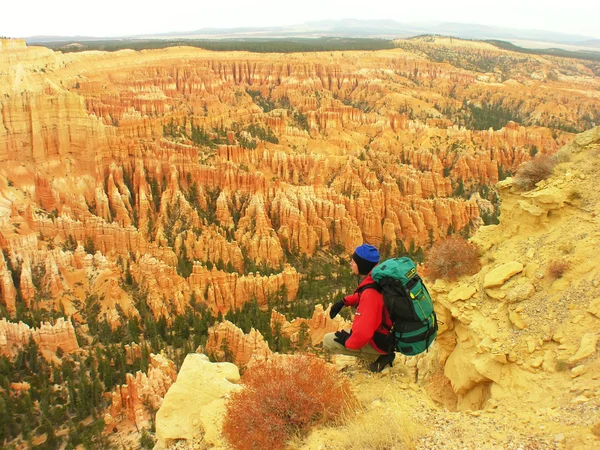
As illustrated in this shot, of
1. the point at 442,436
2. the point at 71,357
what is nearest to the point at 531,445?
the point at 442,436

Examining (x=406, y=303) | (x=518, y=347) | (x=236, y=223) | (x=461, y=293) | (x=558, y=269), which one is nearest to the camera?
(x=406, y=303)

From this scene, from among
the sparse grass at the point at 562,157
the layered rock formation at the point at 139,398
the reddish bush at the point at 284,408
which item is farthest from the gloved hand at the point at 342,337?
the layered rock formation at the point at 139,398

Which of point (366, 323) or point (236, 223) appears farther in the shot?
point (236, 223)

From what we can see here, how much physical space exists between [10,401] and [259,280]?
13.2 meters

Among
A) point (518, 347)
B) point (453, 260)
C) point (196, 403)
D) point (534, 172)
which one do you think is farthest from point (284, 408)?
point (534, 172)

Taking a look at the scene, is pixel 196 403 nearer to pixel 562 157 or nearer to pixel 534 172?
pixel 534 172

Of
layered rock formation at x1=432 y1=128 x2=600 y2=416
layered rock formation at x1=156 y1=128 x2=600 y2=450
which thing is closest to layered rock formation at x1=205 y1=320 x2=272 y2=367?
layered rock formation at x1=156 y1=128 x2=600 y2=450

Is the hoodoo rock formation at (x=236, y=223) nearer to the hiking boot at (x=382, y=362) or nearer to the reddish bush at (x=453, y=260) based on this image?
the reddish bush at (x=453, y=260)

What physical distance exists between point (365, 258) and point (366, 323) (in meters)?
0.79

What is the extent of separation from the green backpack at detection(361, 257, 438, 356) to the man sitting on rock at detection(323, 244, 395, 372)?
0.12m

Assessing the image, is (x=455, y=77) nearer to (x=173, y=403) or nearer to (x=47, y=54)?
(x=47, y=54)

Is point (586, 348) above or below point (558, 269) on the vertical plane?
below

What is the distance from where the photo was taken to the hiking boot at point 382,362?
5.94 meters

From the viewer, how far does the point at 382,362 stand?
235 inches
